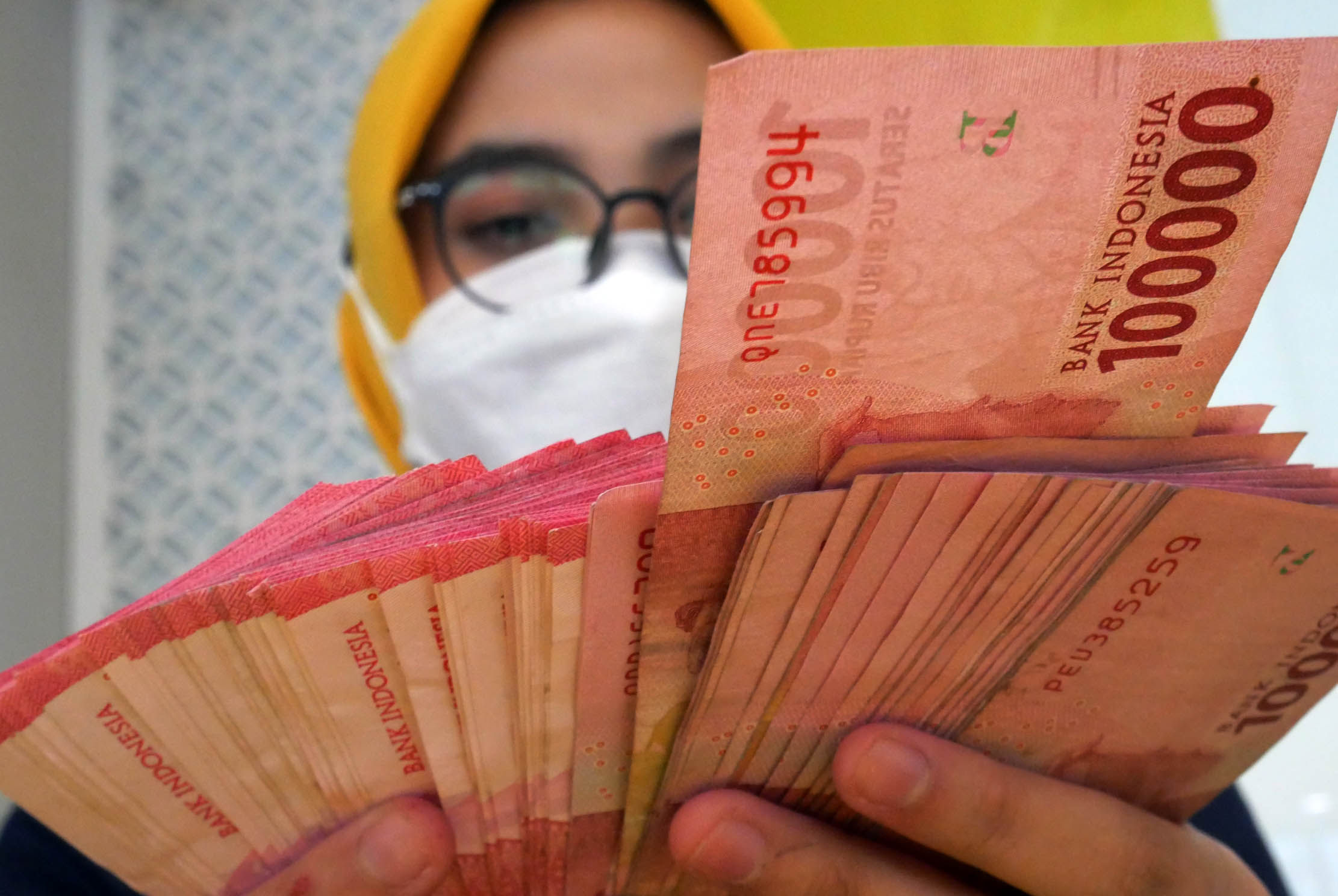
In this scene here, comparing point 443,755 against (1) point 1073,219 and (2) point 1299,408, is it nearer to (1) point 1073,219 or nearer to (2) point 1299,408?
(1) point 1073,219

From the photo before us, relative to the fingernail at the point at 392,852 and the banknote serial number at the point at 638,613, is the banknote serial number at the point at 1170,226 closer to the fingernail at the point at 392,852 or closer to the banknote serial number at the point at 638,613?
the banknote serial number at the point at 638,613

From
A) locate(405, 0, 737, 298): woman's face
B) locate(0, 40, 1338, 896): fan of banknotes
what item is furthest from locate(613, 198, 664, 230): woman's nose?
locate(0, 40, 1338, 896): fan of banknotes

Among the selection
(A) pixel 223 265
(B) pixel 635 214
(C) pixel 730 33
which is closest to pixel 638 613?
(B) pixel 635 214

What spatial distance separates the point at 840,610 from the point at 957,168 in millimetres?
201

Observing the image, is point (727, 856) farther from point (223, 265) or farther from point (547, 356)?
point (223, 265)

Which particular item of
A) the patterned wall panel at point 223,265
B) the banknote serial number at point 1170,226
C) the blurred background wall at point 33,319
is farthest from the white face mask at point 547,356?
the blurred background wall at point 33,319

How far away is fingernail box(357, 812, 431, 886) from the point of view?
0.44 meters

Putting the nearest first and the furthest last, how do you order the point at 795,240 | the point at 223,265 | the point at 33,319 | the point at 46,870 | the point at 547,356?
the point at 795,240, the point at 46,870, the point at 547,356, the point at 33,319, the point at 223,265

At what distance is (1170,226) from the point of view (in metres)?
0.36

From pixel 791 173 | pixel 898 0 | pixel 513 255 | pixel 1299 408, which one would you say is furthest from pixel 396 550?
pixel 1299 408

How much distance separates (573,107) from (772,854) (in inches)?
32.4

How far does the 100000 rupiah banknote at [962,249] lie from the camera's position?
0.32 meters

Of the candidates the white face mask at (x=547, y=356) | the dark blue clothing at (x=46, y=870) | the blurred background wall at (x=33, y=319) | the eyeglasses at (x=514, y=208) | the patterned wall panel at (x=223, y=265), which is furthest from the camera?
the patterned wall panel at (x=223, y=265)

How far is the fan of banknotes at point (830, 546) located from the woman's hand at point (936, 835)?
0.07 ft
